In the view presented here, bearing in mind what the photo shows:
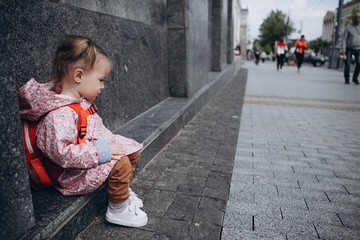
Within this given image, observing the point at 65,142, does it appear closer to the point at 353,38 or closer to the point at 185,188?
the point at 185,188

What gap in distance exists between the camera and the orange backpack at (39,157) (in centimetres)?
179

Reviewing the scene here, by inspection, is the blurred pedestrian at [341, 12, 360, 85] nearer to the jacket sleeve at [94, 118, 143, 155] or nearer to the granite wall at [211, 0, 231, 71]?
the granite wall at [211, 0, 231, 71]

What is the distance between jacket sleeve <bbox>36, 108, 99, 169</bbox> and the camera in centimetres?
167

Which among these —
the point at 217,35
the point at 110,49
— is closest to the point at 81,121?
the point at 110,49

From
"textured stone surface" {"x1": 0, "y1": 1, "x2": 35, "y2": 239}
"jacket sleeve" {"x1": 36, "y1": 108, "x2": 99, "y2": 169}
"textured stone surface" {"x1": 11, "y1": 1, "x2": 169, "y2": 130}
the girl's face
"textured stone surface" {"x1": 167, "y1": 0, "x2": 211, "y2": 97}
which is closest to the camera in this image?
"textured stone surface" {"x1": 0, "y1": 1, "x2": 35, "y2": 239}

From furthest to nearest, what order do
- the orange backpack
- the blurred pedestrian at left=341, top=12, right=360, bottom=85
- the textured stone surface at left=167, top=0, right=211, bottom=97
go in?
1. the blurred pedestrian at left=341, top=12, right=360, bottom=85
2. the textured stone surface at left=167, top=0, right=211, bottom=97
3. the orange backpack

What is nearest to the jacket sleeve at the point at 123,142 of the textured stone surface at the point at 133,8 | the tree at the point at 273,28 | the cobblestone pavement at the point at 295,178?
the cobblestone pavement at the point at 295,178

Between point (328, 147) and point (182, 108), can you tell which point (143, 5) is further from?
Result: point (328, 147)

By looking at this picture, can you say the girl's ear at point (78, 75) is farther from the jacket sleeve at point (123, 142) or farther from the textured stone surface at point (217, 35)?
the textured stone surface at point (217, 35)

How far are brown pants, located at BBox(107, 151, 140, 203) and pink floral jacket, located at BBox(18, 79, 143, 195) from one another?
2.0 inches

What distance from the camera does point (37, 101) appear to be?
1727 millimetres

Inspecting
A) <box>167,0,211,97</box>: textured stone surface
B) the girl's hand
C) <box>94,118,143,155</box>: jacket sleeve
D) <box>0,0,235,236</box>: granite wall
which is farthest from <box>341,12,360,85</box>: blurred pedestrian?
the girl's hand

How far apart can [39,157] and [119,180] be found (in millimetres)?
524

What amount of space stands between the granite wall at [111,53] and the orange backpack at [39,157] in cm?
32
